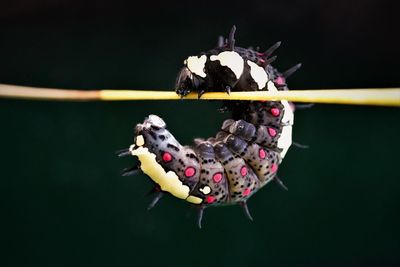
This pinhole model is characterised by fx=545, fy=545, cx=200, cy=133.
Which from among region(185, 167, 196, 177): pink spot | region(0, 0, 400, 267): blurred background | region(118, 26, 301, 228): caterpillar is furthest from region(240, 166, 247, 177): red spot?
region(0, 0, 400, 267): blurred background

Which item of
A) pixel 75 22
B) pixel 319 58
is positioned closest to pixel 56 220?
pixel 75 22

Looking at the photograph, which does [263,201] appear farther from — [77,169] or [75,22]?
[75,22]

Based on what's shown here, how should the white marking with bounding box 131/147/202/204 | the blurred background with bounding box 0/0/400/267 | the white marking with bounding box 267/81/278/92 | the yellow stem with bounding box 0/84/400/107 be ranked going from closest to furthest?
the yellow stem with bounding box 0/84/400/107
the white marking with bounding box 131/147/202/204
the white marking with bounding box 267/81/278/92
the blurred background with bounding box 0/0/400/267

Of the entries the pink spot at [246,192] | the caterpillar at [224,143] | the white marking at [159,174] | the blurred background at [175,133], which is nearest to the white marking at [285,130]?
the caterpillar at [224,143]

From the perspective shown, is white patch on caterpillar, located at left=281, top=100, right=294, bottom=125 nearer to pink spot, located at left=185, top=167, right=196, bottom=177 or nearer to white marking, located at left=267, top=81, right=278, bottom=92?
white marking, located at left=267, top=81, right=278, bottom=92

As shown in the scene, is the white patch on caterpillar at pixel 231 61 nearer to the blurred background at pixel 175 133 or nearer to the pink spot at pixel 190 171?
the pink spot at pixel 190 171

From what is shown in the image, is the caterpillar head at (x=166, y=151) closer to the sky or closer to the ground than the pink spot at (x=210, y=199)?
closer to the sky

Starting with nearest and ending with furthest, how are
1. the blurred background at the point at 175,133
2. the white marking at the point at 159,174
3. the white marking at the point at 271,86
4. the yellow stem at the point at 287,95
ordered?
the yellow stem at the point at 287,95 → the white marking at the point at 159,174 → the white marking at the point at 271,86 → the blurred background at the point at 175,133
